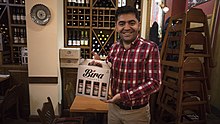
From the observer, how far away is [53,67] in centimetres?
269

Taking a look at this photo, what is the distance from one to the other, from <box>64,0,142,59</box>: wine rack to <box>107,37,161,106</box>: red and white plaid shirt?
2.02 meters

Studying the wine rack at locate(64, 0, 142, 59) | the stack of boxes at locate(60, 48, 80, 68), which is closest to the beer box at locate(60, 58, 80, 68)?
the stack of boxes at locate(60, 48, 80, 68)

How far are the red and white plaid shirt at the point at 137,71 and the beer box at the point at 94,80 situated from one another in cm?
11

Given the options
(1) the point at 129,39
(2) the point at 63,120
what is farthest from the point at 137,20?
(2) the point at 63,120

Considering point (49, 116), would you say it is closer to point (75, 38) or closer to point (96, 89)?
point (96, 89)

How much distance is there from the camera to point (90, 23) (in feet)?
10.3

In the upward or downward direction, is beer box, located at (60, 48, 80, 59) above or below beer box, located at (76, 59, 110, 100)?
above

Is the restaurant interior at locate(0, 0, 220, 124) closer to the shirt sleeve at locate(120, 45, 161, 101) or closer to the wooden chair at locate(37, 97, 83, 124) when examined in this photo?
the wooden chair at locate(37, 97, 83, 124)

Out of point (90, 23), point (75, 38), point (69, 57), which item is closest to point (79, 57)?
point (69, 57)

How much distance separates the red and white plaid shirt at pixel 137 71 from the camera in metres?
1.11

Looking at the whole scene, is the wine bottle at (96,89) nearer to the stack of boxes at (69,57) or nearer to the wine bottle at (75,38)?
the stack of boxes at (69,57)

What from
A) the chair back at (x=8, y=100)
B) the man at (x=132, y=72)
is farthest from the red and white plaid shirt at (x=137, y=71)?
the chair back at (x=8, y=100)

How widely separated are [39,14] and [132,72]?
2059 mm

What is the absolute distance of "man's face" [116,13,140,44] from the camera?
1.11 m
